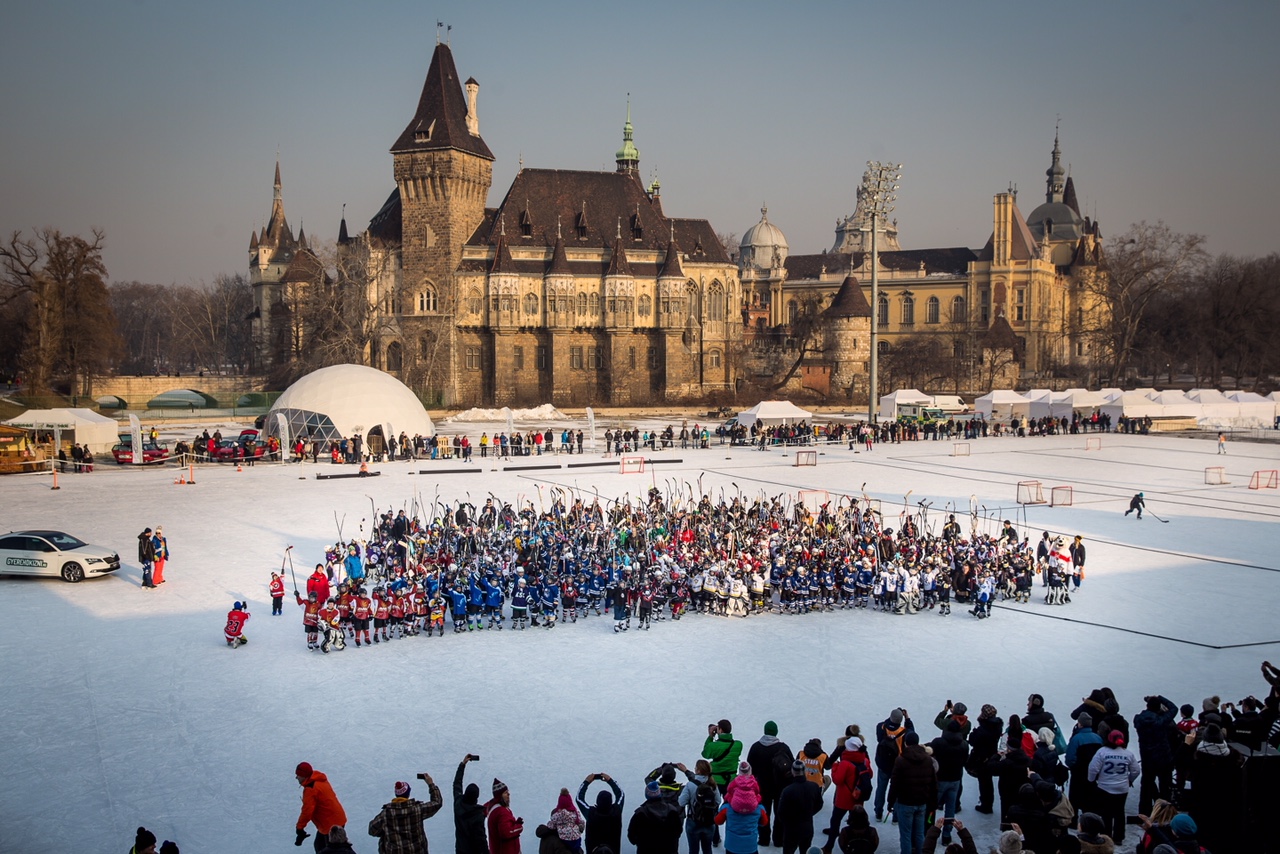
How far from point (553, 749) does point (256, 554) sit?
1279 centimetres

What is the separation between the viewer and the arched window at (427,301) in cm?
7325

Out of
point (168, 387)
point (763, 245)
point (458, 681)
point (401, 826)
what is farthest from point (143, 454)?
point (763, 245)

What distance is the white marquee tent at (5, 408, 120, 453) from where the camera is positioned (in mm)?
36344

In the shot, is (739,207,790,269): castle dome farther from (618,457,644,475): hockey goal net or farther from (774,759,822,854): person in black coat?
(774,759,822,854): person in black coat

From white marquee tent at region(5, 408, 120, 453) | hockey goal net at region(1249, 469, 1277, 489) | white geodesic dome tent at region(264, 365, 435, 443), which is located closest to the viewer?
hockey goal net at region(1249, 469, 1277, 489)

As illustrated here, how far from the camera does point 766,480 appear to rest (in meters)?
33.2

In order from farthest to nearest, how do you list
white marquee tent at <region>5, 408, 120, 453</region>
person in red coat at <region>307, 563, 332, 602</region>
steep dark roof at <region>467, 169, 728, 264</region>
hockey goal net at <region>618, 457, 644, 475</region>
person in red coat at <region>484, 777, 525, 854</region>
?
steep dark roof at <region>467, 169, 728, 264</region>
white marquee tent at <region>5, 408, 120, 453</region>
hockey goal net at <region>618, 457, 644, 475</region>
person in red coat at <region>307, 563, 332, 602</region>
person in red coat at <region>484, 777, 525, 854</region>

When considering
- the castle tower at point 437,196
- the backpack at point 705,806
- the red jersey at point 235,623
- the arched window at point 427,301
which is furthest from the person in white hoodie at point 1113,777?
the arched window at point 427,301

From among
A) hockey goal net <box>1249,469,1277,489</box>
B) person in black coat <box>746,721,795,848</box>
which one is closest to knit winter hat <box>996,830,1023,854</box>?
person in black coat <box>746,721,795,848</box>

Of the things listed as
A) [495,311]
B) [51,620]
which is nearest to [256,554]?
[51,620]

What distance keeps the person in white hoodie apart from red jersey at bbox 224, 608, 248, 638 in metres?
12.1

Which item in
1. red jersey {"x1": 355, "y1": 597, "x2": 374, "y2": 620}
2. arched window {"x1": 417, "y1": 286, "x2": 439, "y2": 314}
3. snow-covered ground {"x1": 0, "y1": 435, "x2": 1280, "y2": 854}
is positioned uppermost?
arched window {"x1": 417, "y1": 286, "x2": 439, "y2": 314}

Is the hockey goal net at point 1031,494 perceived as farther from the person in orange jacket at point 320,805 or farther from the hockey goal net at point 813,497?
the person in orange jacket at point 320,805

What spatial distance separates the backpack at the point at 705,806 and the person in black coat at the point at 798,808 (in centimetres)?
62
